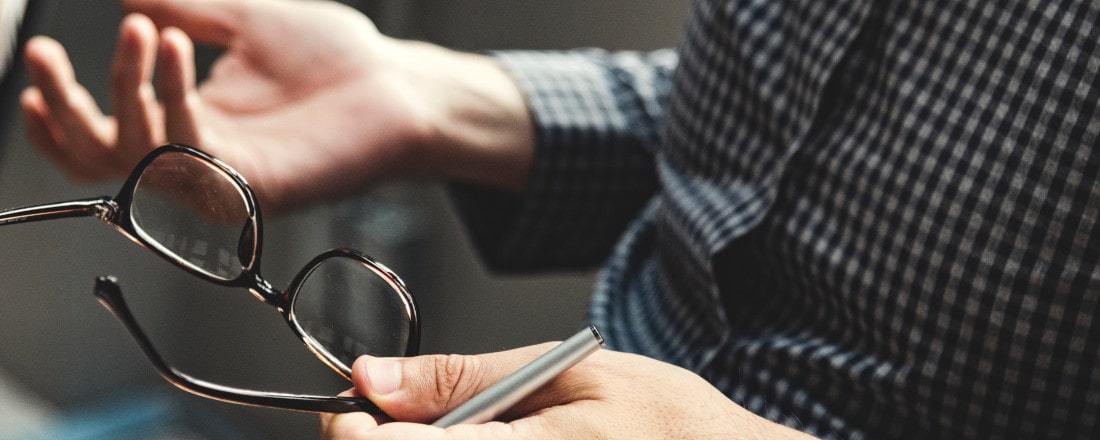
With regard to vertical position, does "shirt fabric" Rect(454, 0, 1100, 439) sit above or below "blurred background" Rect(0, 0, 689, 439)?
above

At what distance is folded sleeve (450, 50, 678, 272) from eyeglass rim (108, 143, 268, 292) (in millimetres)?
299

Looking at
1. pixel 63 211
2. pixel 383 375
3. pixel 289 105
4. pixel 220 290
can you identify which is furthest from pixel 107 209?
pixel 220 290

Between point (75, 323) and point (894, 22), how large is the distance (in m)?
0.78

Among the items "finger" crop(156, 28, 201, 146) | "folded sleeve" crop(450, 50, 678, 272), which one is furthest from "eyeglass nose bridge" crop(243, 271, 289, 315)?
"folded sleeve" crop(450, 50, 678, 272)

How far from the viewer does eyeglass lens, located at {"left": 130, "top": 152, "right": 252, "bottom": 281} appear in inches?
10.9

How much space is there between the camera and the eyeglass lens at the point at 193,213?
28 centimetres

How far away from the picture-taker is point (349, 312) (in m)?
0.27

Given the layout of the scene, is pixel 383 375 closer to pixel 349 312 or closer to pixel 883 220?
pixel 349 312

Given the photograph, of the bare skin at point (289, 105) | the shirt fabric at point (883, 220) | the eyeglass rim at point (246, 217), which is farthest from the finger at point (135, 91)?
the shirt fabric at point (883, 220)

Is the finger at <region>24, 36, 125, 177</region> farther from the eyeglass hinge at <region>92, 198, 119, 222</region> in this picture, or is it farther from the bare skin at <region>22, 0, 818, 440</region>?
the eyeglass hinge at <region>92, 198, 119, 222</region>

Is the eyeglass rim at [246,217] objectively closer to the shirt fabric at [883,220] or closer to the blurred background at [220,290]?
the shirt fabric at [883,220]

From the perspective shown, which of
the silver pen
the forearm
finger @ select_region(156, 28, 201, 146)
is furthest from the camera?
the forearm

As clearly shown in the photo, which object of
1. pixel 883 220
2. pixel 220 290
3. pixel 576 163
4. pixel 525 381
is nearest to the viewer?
pixel 525 381

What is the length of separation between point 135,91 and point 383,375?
29cm
